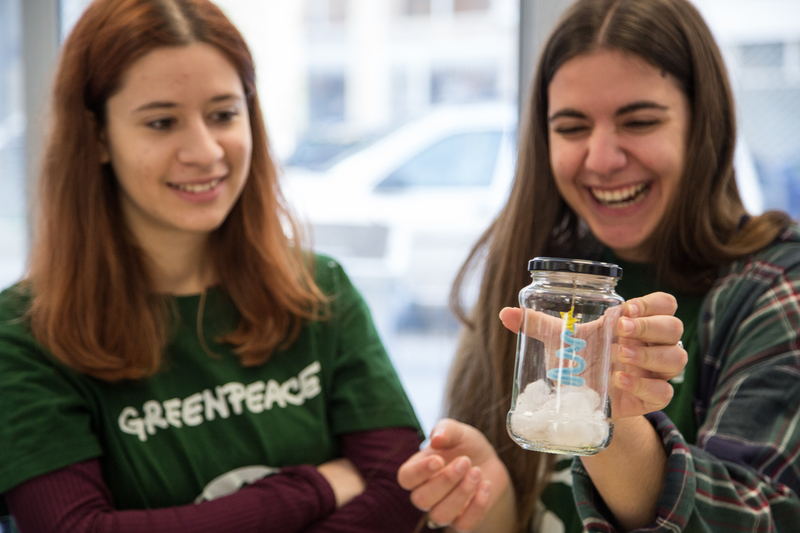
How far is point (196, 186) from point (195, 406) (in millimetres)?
451

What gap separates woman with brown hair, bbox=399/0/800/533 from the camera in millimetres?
1015

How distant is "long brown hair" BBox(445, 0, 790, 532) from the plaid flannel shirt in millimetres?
81

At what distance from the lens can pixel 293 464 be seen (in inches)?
58.6

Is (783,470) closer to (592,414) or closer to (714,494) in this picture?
(714,494)

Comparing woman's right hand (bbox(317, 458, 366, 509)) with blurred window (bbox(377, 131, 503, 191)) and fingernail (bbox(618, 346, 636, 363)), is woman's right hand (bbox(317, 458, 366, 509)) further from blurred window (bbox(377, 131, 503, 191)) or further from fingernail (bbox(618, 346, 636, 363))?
blurred window (bbox(377, 131, 503, 191))

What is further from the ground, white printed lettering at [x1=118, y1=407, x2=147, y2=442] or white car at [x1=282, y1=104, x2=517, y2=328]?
white car at [x1=282, y1=104, x2=517, y2=328]

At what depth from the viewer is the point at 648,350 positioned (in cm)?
85

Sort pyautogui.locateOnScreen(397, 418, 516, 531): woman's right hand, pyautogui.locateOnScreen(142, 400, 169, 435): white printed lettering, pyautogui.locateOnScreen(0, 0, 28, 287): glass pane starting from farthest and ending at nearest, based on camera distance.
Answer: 1. pyautogui.locateOnScreen(0, 0, 28, 287): glass pane
2. pyautogui.locateOnScreen(142, 400, 169, 435): white printed lettering
3. pyautogui.locateOnScreen(397, 418, 516, 531): woman's right hand

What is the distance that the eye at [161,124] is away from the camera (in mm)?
1472

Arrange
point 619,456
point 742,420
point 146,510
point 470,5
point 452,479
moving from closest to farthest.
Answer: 1. point 619,456
2. point 742,420
3. point 452,479
4. point 146,510
5. point 470,5

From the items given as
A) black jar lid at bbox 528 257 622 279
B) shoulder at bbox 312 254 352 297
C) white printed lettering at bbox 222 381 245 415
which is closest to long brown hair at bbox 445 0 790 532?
shoulder at bbox 312 254 352 297

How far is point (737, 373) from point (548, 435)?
1.61 feet

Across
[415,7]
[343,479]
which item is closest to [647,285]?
[343,479]

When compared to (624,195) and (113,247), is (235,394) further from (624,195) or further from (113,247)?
(624,195)
